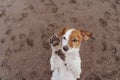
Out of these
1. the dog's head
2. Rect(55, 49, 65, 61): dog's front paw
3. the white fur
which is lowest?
the white fur

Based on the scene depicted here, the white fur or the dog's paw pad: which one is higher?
the dog's paw pad

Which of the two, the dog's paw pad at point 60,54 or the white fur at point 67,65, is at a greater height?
the dog's paw pad at point 60,54

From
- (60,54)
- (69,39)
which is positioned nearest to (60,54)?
(60,54)

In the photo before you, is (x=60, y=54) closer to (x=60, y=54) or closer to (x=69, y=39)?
(x=60, y=54)

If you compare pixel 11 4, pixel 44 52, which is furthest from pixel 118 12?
pixel 11 4

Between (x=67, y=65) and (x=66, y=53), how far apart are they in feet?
0.39

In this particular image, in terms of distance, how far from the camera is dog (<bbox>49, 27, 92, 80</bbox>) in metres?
1.81

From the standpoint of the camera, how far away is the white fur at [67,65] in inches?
73.8

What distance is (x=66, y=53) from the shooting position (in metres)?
1.84

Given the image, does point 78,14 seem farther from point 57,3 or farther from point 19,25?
point 19,25

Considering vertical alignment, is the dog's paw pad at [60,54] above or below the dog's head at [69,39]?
below

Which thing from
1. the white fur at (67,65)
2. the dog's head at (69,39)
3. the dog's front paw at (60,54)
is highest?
the dog's head at (69,39)

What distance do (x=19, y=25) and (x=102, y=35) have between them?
810mm

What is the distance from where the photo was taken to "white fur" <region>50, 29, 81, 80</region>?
1.87 m
